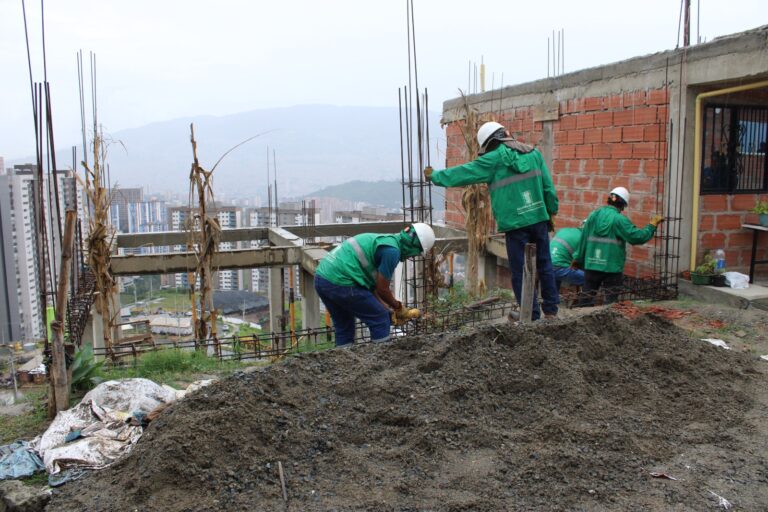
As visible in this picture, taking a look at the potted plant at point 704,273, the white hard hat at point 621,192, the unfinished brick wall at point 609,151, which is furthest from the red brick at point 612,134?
the potted plant at point 704,273

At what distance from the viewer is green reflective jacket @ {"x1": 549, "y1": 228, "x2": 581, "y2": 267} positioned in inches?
316

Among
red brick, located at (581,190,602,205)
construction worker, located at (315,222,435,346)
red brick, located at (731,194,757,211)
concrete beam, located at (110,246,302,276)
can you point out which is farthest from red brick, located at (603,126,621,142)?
concrete beam, located at (110,246,302,276)

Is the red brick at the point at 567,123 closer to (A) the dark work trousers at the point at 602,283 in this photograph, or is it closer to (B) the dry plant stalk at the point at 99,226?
(A) the dark work trousers at the point at 602,283

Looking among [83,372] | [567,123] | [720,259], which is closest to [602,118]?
[567,123]

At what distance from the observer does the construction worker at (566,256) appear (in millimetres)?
7914

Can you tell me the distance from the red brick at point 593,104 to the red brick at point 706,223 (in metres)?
1.95

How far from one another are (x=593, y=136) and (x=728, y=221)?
1.99m

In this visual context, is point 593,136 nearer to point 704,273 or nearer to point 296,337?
point 704,273

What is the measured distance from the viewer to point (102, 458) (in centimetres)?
338

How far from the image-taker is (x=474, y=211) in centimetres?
941

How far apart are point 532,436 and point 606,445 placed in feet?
1.18

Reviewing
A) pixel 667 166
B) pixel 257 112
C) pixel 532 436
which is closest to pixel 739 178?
pixel 667 166

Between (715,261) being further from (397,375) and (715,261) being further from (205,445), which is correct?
(205,445)

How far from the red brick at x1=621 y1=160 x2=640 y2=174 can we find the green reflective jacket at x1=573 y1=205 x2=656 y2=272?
0.79 metres
